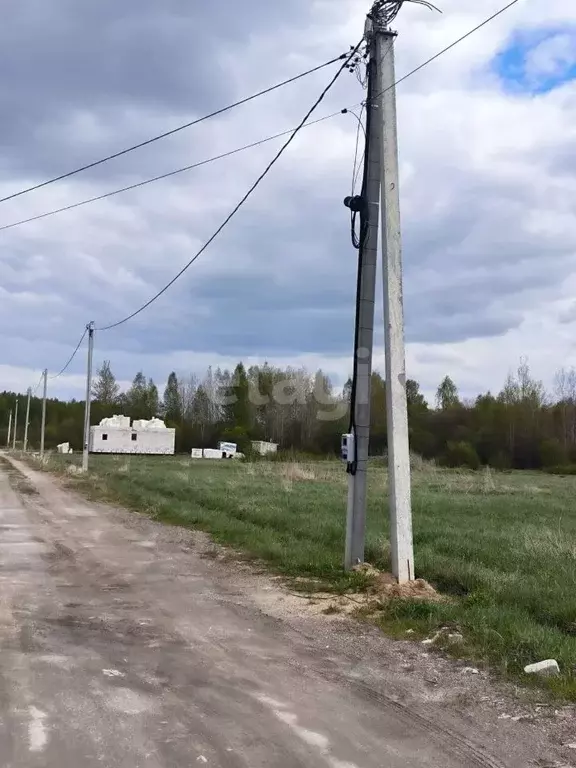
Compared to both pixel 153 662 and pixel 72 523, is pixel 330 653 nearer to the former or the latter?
pixel 153 662

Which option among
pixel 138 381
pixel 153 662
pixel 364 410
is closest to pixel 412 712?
pixel 153 662

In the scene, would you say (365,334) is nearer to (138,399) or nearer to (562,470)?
(562,470)

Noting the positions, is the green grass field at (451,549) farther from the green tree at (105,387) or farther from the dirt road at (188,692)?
the green tree at (105,387)

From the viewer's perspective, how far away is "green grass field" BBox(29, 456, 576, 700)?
267 inches

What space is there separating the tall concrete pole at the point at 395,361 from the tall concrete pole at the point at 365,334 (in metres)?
0.52

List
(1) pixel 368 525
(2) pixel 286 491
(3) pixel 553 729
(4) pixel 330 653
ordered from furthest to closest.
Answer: (2) pixel 286 491 < (1) pixel 368 525 < (4) pixel 330 653 < (3) pixel 553 729

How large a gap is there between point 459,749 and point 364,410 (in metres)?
5.63

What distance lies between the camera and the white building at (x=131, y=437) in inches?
3041

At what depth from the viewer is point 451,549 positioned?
11.5m

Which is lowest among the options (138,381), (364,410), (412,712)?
(412,712)

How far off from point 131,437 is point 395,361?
236 feet

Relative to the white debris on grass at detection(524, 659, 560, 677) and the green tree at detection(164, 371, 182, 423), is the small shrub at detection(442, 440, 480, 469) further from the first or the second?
the white debris on grass at detection(524, 659, 560, 677)

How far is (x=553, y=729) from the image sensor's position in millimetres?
4801

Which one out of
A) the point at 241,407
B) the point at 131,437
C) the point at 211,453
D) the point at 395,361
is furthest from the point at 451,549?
the point at 241,407
